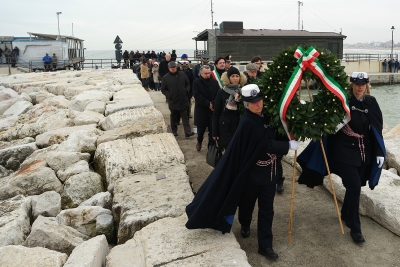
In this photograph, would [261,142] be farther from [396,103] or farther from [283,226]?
[396,103]

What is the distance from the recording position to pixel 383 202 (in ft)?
14.8

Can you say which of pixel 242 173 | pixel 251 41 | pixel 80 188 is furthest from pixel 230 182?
pixel 251 41

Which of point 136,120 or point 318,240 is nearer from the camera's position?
point 318,240

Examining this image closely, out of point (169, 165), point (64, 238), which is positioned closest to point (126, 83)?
point (169, 165)

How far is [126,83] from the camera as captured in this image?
14.4 m

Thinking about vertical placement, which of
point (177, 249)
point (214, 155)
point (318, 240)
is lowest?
point (318, 240)

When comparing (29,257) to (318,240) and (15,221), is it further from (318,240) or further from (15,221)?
(318,240)

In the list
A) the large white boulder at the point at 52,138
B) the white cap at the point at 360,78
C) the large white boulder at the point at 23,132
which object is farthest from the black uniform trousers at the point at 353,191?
the large white boulder at the point at 23,132

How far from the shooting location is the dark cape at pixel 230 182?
12.0 feet

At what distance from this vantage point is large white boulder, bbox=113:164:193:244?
13.4ft

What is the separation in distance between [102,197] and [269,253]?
2388 mm

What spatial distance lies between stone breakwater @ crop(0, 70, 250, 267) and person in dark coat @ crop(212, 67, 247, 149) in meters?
0.75

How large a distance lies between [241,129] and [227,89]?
5.90 ft

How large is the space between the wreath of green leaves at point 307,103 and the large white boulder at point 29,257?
95.5 inches
